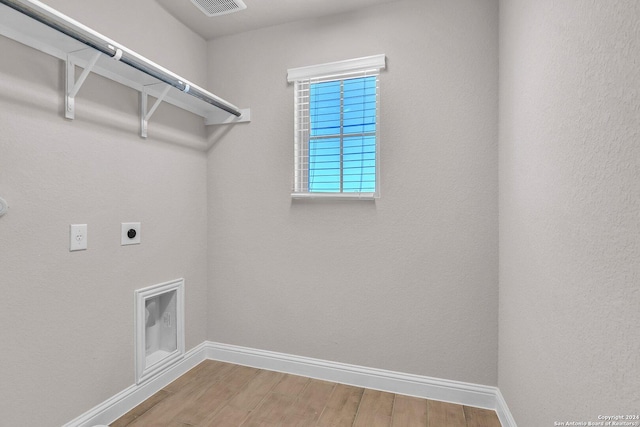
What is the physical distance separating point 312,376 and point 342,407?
38cm

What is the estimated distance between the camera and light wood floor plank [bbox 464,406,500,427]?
5.68ft

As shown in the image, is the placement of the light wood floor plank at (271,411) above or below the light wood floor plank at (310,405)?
above

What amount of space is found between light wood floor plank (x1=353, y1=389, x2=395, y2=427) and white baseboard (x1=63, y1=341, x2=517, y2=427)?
0.21 feet

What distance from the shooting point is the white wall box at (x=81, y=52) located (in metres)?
1.19

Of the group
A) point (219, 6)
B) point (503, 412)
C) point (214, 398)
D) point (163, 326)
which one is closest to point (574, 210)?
point (503, 412)

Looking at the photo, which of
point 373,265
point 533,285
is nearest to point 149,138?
point 373,265

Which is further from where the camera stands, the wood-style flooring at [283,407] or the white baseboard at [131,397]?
the wood-style flooring at [283,407]

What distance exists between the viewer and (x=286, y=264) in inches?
90.3

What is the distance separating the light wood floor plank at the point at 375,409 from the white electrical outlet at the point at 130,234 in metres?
1.65

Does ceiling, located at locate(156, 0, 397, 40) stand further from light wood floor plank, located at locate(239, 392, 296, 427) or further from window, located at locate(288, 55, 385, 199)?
light wood floor plank, located at locate(239, 392, 296, 427)

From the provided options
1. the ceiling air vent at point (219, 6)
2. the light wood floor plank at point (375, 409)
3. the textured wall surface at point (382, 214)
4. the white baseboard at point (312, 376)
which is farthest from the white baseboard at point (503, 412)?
the ceiling air vent at point (219, 6)

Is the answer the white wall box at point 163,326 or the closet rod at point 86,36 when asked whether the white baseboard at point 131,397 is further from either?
the closet rod at point 86,36

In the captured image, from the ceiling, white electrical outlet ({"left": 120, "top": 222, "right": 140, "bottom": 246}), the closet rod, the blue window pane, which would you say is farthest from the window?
white electrical outlet ({"left": 120, "top": 222, "right": 140, "bottom": 246})

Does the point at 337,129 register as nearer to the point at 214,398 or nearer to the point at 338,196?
the point at 338,196
